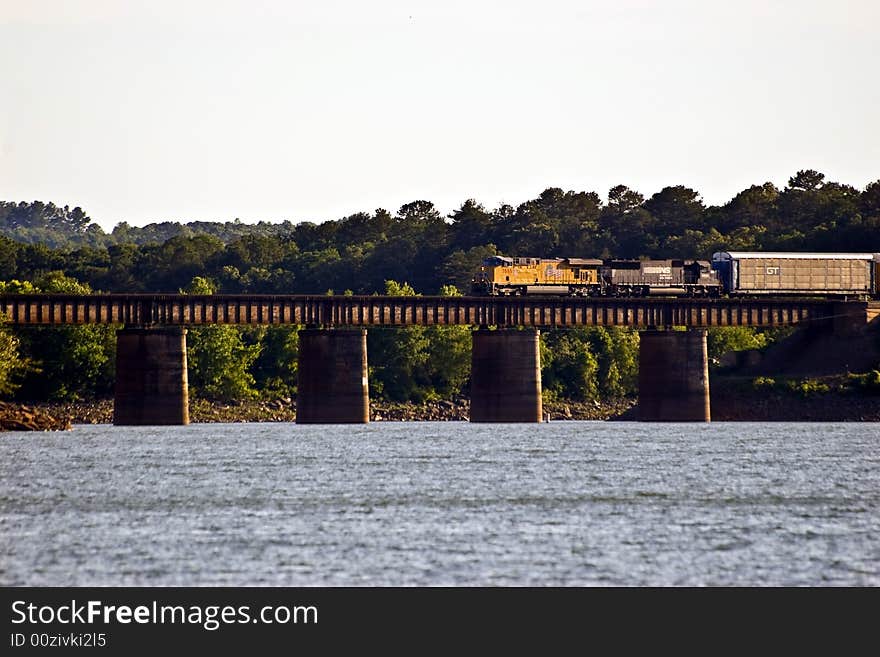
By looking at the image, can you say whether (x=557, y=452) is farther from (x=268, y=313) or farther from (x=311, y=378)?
(x=268, y=313)

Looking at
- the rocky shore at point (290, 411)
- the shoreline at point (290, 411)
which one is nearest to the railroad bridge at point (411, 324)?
the rocky shore at point (290, 411)

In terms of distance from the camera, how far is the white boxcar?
152875 millimetres

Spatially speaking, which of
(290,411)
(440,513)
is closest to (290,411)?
(290,411)

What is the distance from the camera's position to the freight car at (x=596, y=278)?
14888 centimetres

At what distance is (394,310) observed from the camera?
150 m

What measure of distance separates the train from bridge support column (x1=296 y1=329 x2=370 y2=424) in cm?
1523

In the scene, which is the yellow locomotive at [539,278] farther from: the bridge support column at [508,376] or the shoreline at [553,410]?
the shoreline at [553,410]

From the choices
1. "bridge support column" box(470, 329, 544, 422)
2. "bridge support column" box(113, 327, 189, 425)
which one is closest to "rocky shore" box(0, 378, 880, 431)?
"bridge support column" box(113, 327, 189, 425)

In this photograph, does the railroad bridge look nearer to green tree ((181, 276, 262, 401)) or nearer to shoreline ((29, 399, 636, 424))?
shoreline ((29, 399, 636, 424))

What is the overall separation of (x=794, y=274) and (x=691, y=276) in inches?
367

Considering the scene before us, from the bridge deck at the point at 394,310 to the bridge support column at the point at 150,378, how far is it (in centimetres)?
Result: 790

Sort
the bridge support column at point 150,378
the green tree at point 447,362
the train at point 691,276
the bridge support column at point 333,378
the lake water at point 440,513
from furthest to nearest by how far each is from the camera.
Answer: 1. the green tree at point 447,362
2. the train at point 691,276
3. the bridge support column at point 333,378
4. the bridge support column at point 150,378
5. the lake water at point 440,513
